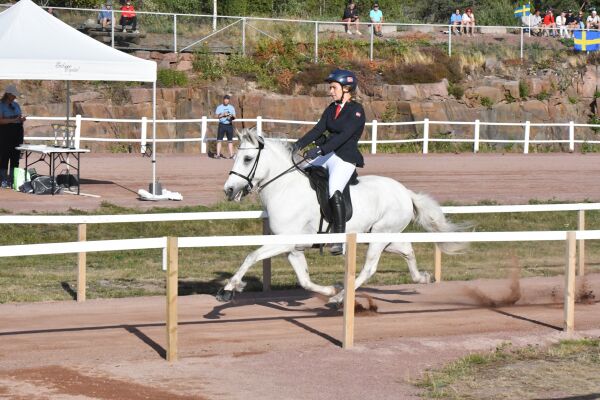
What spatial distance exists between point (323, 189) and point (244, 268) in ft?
4.99

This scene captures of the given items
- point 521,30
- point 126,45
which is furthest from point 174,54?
point 521,30

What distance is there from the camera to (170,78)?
39875 mm

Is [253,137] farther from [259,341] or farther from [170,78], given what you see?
[170,78]

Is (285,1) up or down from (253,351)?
up

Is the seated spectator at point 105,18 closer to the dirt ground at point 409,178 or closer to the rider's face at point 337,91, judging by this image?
the dirt ground at point 409,178

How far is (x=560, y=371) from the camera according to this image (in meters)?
10.8

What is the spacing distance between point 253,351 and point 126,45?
30084 mm

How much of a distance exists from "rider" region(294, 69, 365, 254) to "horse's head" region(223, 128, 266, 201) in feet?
1.54

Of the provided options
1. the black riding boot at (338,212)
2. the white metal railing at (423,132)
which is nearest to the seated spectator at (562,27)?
the white metal railing at (423,132)

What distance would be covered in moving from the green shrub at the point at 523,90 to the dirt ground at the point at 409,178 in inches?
291

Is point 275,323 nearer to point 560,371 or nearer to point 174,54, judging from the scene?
point 560,371

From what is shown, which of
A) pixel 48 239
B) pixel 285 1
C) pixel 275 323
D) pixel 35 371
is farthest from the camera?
pixel 285 1

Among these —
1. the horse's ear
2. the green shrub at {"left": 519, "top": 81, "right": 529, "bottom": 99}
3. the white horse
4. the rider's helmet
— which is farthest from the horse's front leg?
the green shrub at {"left": 519, "top": 81, "right": 529, "bottom": 99}

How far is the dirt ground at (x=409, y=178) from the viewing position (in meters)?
24.9
